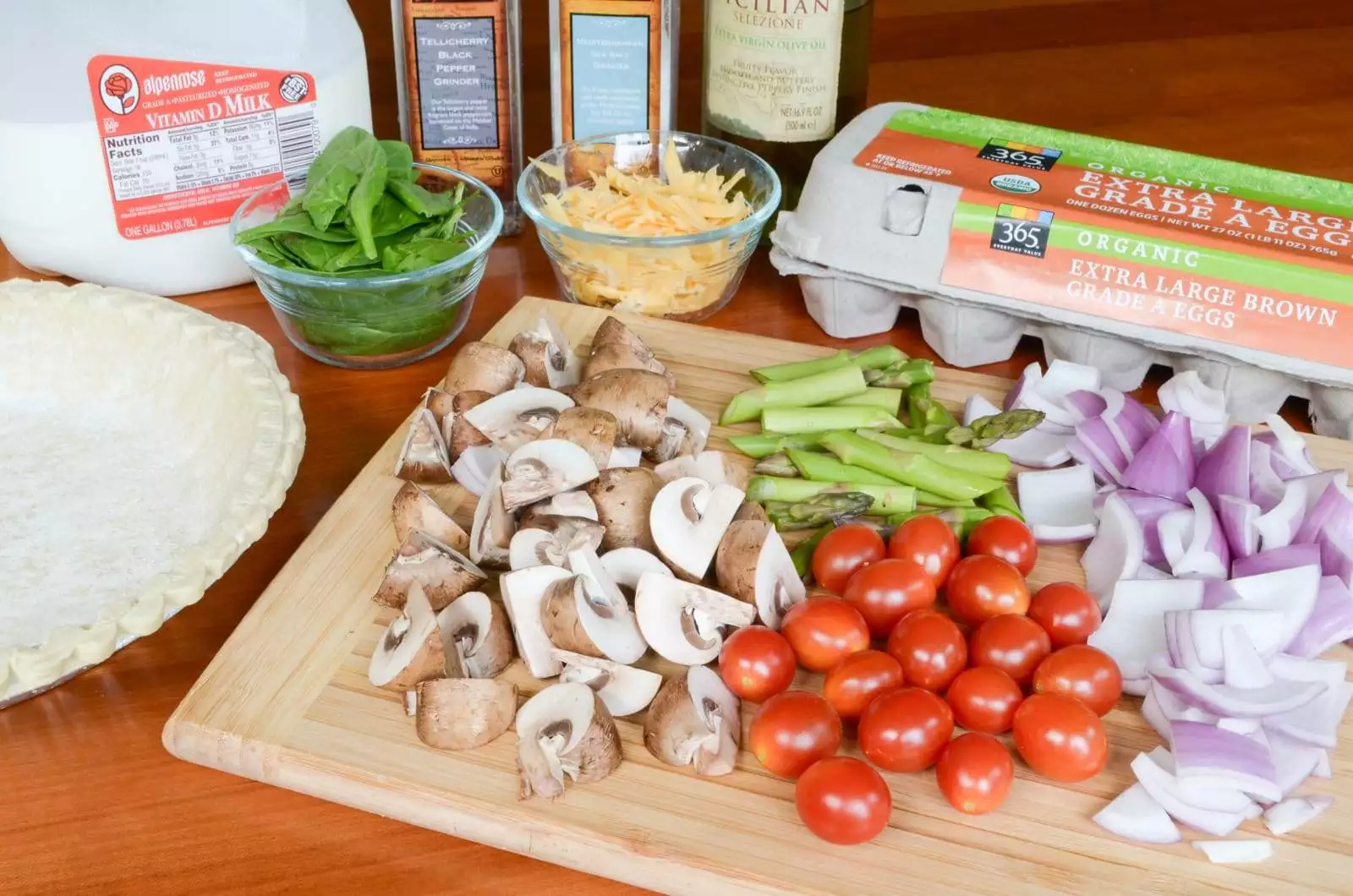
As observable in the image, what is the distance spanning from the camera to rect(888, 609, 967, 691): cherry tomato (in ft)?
3.65

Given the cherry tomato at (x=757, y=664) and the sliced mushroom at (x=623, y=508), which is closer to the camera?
the cherry tomato at (x=757, y=664)

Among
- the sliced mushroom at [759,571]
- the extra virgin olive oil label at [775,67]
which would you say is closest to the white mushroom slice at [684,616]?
the sliced mushroom at [759,571]

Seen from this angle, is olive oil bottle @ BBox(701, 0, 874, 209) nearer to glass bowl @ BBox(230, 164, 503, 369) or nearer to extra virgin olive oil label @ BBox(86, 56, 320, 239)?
glass bowl @ BBox(230, 164, 503, 369)

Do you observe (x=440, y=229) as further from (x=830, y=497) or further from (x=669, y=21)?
(x=830, y=497)

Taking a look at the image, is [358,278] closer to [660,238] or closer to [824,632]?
[660,238]

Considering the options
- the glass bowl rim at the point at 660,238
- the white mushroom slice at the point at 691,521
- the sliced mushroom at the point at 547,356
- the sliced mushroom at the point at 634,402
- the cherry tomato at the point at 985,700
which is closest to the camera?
the cherry tomato at the point at 985,700

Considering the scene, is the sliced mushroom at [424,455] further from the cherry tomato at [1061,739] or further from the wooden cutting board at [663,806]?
the cherry tomato at [1061,739]

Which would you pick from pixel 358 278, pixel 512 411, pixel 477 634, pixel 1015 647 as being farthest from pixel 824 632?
pixel 358 278

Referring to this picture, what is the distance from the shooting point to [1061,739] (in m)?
1.03

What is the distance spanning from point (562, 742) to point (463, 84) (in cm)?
100

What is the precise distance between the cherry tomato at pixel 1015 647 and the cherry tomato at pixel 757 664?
17cm

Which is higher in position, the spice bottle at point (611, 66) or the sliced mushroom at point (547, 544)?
the spice bottle at point (611, 66)

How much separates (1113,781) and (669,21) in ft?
3.63

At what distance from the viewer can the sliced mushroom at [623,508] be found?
1.23 meters
